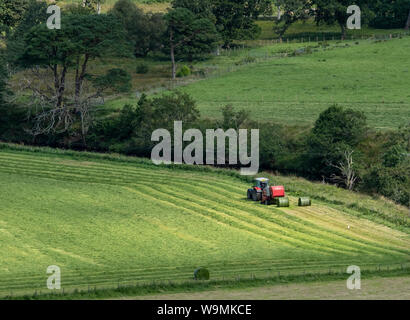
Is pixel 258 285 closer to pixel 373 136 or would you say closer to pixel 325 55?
pixel 373 136

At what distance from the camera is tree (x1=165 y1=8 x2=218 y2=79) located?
462ft

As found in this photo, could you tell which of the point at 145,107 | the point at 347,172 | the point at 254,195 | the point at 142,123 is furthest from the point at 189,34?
the point at 254,195

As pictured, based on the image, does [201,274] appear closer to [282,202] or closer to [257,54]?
[282,202]

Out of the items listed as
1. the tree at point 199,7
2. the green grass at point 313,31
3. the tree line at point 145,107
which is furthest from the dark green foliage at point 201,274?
the green grass at point 313,31

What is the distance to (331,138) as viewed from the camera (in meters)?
92.1

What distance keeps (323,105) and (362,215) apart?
134 feet

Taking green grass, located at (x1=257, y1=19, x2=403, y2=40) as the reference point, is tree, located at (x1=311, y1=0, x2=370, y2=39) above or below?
above

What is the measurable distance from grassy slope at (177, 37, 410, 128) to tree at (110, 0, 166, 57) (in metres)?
21.1

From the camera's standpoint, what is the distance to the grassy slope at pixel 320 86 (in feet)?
358

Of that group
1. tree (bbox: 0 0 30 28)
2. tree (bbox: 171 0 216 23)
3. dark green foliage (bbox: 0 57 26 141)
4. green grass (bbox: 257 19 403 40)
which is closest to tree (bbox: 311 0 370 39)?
green grass (bbox: 257 19 403 40)

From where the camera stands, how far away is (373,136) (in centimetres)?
9456

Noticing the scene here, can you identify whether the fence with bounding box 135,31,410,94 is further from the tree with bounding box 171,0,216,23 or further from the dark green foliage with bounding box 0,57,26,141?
the dark green foliage with bounding box 0,57,26,141

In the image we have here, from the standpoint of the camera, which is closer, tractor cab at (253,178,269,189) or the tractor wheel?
tractor cab at (253,178,269,189)

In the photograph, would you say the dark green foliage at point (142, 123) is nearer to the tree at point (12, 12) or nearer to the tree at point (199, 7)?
the tree at point (199, 7)
